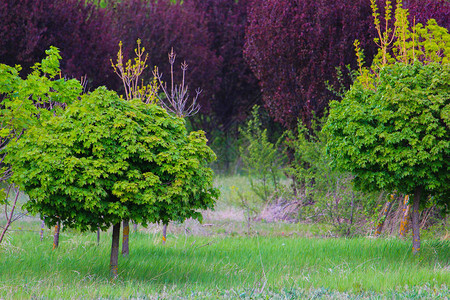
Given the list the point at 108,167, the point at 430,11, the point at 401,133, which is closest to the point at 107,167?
the point at 108,167

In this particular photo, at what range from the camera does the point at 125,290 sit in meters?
5.72

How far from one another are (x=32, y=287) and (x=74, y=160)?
1497 millimetres

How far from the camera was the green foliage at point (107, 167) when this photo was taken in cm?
574

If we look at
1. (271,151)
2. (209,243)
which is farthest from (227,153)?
(209,243)

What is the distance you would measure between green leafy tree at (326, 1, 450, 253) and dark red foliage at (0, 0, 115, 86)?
35.0ft

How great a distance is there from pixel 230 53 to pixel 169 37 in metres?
3.19

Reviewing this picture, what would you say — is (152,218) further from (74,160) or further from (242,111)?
(242,111)

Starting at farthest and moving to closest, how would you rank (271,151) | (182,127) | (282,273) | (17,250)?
(271,151) < (17,250) < (282,273) < (182,127)

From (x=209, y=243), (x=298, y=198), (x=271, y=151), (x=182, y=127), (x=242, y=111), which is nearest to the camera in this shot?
(x=182, y=127)

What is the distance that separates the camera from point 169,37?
67.8ft

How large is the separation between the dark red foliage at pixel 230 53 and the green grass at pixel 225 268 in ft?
45.3

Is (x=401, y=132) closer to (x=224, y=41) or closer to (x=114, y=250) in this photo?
(x=114, y=250)

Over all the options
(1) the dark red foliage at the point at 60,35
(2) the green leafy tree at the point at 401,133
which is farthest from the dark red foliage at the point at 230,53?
(2) the green leafy tree at the point at 401,133

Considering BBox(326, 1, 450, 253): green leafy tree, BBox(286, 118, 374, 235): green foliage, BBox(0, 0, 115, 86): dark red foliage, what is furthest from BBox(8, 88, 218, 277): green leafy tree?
BBox(0, 0, 115, 86): dark red foliage
